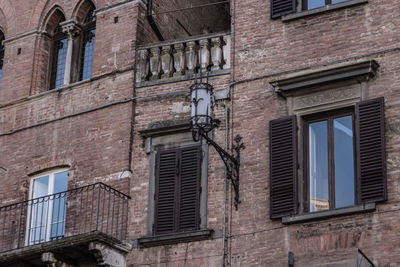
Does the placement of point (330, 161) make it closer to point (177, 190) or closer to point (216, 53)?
point (177, 190)

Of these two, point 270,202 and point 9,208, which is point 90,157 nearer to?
→ point 9,208

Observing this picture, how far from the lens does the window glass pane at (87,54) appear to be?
2164cm

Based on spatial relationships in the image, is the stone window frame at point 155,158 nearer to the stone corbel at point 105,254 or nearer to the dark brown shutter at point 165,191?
the dark brown shutter at point 165,191

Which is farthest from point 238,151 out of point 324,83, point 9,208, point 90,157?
point 9,208

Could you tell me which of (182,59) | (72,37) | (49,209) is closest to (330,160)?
(182,59)

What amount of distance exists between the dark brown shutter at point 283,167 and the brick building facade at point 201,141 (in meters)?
0.02

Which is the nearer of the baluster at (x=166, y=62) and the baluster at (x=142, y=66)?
the baluster at (x=166, y=62)

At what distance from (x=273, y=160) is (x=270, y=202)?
77cm

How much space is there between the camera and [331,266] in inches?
664

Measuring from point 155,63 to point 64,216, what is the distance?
345 centimetres

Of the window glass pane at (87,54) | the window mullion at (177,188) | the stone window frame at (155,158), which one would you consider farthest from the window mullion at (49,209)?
the window mullion at (177,188)

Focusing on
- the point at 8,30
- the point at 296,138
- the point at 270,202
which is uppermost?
the point at 8,30

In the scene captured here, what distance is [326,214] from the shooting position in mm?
17219

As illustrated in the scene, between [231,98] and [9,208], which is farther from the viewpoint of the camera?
[9,208]
